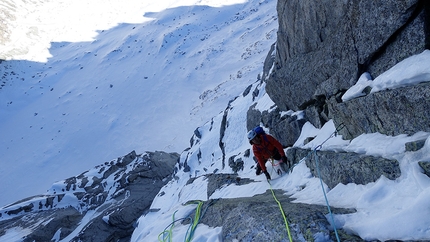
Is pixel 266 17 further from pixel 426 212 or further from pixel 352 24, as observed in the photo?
pixel 426 212

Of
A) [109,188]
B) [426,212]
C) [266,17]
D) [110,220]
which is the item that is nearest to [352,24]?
[426,212]

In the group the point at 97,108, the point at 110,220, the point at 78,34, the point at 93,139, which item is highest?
the point at 78,34

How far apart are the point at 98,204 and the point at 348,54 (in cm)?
2363

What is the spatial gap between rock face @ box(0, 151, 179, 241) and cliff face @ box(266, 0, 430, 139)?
15.6 metres

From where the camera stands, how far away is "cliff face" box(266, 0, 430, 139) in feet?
14.4

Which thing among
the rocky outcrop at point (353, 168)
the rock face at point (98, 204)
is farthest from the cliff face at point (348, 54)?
the rock face at point (98, 204)

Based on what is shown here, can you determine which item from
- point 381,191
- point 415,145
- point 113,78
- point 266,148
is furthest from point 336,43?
point 113,78

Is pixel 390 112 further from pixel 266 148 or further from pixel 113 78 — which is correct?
pixel 113 78

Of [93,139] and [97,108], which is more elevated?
[97,108]

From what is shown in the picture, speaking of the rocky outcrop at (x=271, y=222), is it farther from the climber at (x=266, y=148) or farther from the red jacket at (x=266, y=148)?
the red jacket at (x=266, y=148)

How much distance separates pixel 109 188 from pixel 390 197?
25.0 meters

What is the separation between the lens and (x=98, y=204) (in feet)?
75.9

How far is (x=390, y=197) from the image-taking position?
3.10m

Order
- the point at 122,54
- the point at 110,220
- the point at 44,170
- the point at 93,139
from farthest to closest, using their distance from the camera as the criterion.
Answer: the point at 122,54, the point at 93,139, the point at 44,170, the point at 110,220
